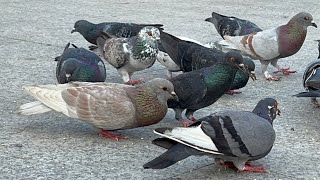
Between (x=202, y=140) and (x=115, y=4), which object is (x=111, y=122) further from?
(x=115, y=4)

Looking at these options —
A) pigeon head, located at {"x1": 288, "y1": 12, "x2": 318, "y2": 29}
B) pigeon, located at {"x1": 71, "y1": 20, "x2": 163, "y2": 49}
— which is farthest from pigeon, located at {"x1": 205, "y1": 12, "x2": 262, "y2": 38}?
pigeon, located at {"x1": 71, "y1": 20, "x2": 163, "y2": 49}

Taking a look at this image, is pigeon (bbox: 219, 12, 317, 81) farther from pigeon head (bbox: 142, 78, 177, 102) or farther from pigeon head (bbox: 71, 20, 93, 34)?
pigeon head (bbox: 142, 78, 177, 102)

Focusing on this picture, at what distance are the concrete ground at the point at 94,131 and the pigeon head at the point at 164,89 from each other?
39 centimetres

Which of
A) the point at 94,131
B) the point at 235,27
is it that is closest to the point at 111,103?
the point at 94,131

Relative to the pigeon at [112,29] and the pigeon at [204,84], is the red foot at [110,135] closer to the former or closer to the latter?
the pigeon at [204,84]

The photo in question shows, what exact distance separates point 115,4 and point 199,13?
2046mm

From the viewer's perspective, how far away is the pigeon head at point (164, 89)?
499 cm

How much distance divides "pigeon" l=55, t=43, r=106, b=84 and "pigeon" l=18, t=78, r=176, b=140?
650mm

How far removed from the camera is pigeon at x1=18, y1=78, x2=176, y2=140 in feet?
16.0

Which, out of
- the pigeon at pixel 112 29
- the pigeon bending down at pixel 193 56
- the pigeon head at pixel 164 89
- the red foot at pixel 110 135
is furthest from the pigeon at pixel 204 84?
the pigeon at pixel 112 29

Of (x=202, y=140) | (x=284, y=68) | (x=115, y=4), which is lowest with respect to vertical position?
(x=115, y=4)

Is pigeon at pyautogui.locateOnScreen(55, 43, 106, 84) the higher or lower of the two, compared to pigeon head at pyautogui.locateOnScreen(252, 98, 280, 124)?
lower

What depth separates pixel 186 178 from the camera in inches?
170

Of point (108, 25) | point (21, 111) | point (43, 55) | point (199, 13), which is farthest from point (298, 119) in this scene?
point (199, 13)
